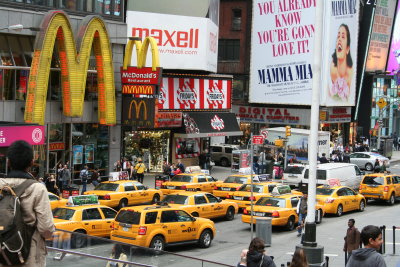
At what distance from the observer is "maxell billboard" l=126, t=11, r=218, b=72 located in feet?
150

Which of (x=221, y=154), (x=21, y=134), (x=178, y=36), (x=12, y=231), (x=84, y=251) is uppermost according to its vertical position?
(x=178, y=36)

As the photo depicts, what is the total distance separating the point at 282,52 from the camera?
60219 millimetres

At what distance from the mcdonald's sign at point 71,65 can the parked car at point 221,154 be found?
50.7 ft

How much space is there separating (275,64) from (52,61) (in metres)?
27.7

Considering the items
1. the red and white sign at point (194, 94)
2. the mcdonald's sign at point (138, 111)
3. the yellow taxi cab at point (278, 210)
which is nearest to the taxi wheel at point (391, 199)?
the yellow taxi cab at point (278, 210)

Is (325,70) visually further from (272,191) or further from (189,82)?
(272,191)

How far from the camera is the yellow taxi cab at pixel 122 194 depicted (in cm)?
2871

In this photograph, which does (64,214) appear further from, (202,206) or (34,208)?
(34,208)

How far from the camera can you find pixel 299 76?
195ft

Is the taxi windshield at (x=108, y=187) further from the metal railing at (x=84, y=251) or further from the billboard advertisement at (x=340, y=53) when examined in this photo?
the billboard advertisement at (x=340, y=53)

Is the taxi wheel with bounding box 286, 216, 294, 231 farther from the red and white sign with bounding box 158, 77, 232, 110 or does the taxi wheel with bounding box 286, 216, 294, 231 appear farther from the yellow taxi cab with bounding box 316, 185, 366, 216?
Result: the red and white sign with bounding box 158, 77, 232, 110

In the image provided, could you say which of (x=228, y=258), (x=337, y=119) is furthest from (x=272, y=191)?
(x=337, y=119)

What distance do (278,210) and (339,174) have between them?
411 inches

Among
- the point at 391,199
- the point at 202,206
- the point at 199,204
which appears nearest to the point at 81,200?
the point at 199,204
